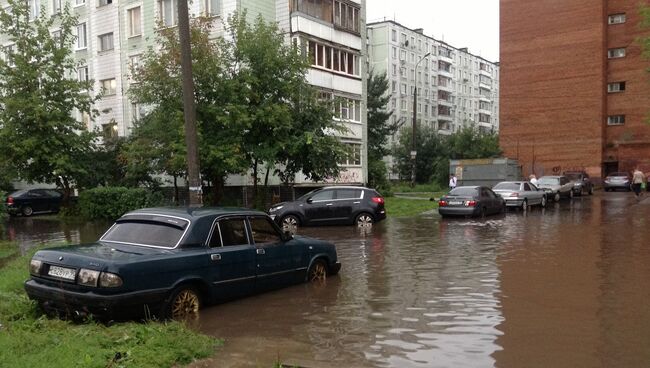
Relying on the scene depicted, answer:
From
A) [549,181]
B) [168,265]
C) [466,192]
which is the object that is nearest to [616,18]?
[549,181]

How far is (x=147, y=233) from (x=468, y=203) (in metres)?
16.9

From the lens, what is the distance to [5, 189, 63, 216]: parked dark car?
27.1 m

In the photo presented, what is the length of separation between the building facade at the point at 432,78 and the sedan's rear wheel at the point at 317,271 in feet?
199

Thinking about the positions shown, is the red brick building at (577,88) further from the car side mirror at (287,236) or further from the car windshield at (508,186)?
the car side mirror at (287,236)

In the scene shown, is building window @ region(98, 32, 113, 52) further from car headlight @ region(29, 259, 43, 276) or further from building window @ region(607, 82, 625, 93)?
building window @ region(607, 82, 625, 93)

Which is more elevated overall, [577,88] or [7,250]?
[577,88]

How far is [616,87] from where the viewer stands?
162ft

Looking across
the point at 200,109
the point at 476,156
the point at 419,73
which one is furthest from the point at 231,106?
the point at 419,73

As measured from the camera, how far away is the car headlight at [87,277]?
6305 millimetres

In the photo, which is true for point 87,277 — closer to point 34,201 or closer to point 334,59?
point 34,201

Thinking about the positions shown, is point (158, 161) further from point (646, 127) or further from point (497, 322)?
point (646, 127)

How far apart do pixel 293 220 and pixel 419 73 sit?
243 ft

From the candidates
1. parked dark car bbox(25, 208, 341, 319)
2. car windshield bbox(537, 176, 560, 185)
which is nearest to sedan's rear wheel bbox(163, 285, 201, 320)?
parked dark car bbox(25, 208, 341, 319)

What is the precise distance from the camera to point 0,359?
16.6 feet
